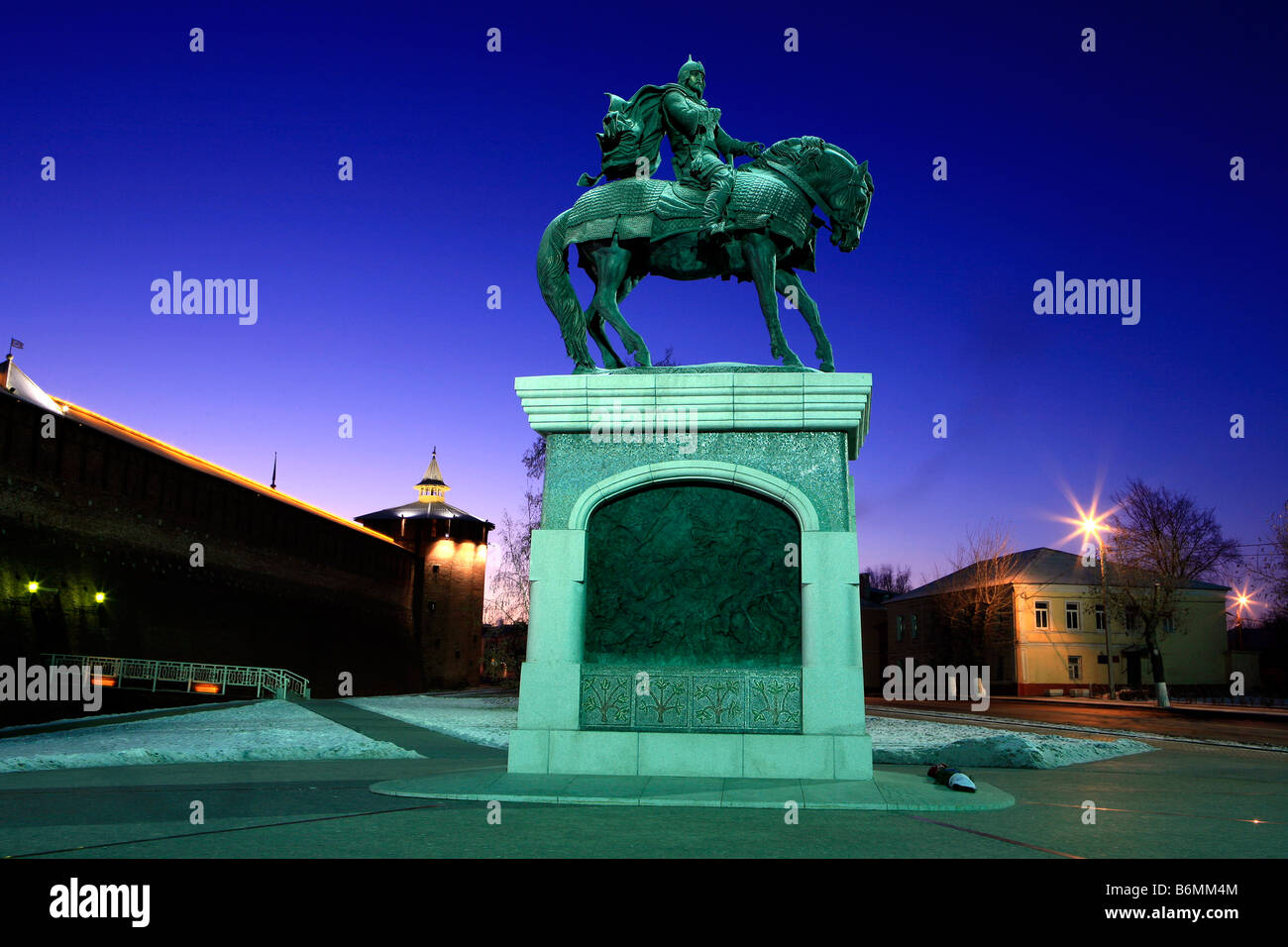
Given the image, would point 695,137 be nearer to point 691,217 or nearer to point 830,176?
point 691,217

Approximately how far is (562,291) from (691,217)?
1553mm

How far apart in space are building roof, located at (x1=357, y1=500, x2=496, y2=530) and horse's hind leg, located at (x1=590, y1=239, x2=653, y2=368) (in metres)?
51.4

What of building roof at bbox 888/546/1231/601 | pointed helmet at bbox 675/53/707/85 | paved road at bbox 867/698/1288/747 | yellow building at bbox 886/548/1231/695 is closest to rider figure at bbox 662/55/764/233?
pointed helmet at bbox 675/53/707/85

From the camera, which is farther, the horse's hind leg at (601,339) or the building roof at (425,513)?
the building roof at (425,513)

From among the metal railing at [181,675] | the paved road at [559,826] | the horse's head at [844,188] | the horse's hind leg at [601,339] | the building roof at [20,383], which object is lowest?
the metal railing at [181,675]

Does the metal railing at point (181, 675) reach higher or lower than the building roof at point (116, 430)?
lower

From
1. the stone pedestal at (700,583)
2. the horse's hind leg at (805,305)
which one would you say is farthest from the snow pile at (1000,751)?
the horse's hind leg at (805,305)

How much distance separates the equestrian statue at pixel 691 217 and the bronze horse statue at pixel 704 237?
10mm

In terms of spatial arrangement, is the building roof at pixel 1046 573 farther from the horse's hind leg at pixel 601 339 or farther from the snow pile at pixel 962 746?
the horse's hind leg at pixel 601 339

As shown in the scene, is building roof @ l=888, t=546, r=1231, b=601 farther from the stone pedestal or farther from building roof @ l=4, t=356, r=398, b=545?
the stone pedestal

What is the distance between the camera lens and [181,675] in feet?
103

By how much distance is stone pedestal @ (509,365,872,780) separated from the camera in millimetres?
7754

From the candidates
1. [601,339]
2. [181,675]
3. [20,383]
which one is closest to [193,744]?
[601,339]

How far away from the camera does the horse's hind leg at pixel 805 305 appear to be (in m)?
9.20
